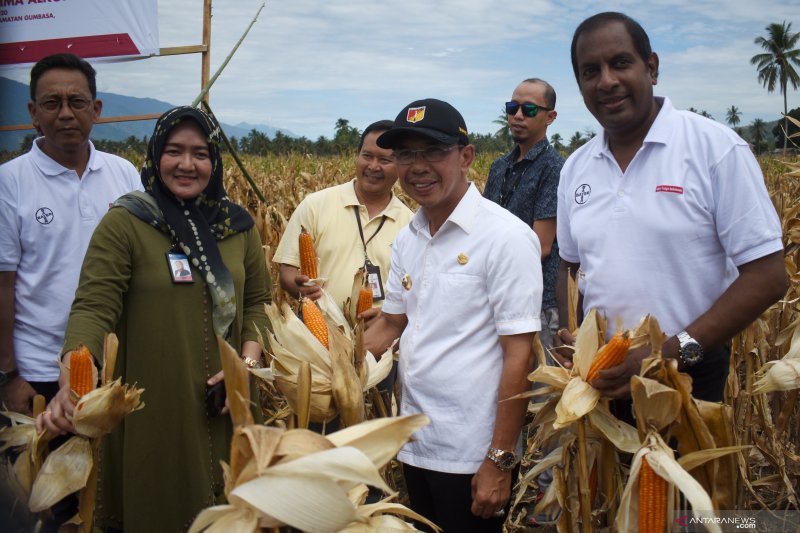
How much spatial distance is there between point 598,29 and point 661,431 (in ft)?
4.48

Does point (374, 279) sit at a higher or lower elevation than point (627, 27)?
lower

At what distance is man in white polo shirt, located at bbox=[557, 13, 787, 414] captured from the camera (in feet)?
6.63

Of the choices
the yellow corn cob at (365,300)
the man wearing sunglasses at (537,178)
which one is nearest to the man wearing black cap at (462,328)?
the yellow corn cob at (365,300)

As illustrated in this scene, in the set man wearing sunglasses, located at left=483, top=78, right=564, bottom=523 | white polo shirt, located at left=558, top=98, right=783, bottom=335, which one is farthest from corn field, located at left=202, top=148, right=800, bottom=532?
man wearing sunglasses, located at left=483, top=78, right=564, bottom=523

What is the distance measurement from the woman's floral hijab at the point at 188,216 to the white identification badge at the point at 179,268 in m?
0.03

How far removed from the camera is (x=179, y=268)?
2.37 meters

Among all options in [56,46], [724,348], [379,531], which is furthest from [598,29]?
[56,46]

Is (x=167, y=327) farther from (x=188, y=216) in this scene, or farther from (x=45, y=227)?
(x=45, y=227)

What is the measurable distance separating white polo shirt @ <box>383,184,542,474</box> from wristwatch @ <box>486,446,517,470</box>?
0.25ft

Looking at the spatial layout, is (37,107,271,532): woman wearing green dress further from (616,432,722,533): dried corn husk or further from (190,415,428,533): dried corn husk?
(616,432,722,533): dried corn husk

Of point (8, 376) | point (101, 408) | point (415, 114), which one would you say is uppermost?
point (415, 114)

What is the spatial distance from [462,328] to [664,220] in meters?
0.75

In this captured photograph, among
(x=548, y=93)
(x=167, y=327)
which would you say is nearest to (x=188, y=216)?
(x=167, y=327)

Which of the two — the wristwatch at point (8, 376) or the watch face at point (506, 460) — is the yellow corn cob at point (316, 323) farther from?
the wristwatch at point (8, 376)
